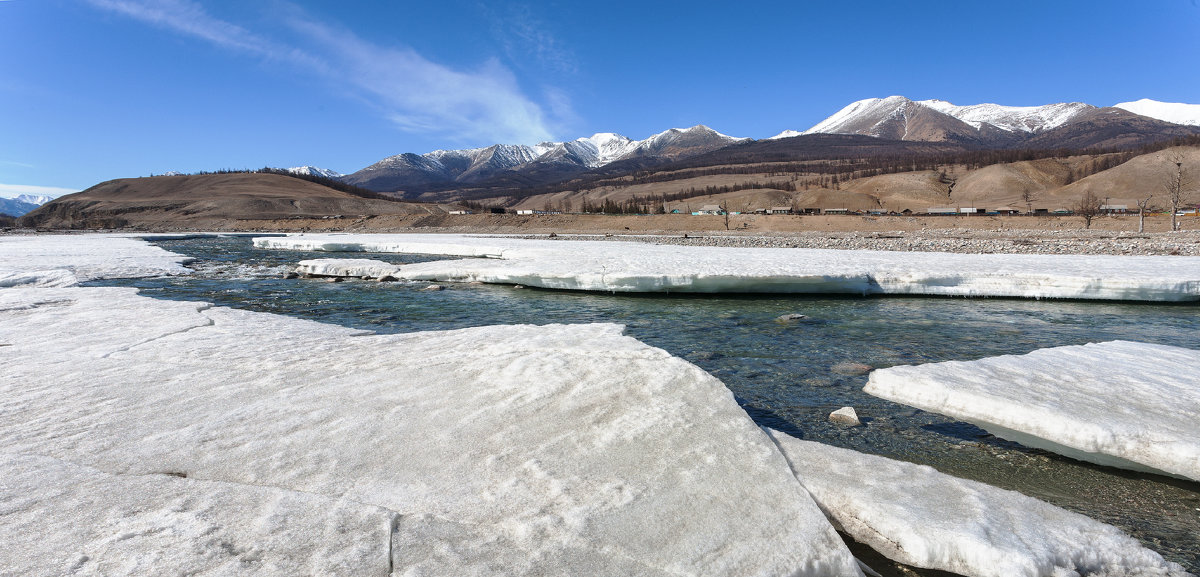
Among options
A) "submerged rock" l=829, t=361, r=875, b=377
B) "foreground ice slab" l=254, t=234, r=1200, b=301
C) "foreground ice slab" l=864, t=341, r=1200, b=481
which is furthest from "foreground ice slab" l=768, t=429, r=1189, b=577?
"foreground ice slab" l=254, t=234, r=1200, b=301

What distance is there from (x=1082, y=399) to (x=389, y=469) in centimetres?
547

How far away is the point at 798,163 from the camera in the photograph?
195m

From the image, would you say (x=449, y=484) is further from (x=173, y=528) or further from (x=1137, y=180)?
(x=1137, y=180)

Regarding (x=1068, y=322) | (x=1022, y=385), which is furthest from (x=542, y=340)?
(x=1068, y=322)

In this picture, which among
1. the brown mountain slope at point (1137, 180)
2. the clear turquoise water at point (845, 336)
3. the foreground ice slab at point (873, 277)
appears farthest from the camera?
the brown mountain slope at point (1137, 180)

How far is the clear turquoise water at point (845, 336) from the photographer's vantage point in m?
3.85

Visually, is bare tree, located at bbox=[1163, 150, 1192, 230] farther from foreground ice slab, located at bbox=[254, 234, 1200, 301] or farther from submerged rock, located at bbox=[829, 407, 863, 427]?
submerged rock, located at bbox=[829, 407, 863, 427]

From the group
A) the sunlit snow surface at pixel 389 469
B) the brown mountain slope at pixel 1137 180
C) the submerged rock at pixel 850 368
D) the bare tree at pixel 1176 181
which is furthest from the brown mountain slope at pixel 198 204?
the brown mountain slope at pixel 1137 180

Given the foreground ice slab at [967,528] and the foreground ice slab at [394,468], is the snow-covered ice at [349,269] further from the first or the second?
the foreground ice slab at [967,528]

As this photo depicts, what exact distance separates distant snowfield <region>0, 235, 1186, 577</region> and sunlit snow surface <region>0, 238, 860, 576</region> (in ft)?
0.05

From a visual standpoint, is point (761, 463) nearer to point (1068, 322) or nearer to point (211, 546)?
point (211, 546)

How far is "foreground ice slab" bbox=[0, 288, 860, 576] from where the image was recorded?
101 inches

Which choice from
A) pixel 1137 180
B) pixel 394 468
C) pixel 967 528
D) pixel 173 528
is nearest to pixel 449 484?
pixel 394 468

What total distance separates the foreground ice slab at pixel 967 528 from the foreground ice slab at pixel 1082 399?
1300 millimetres
